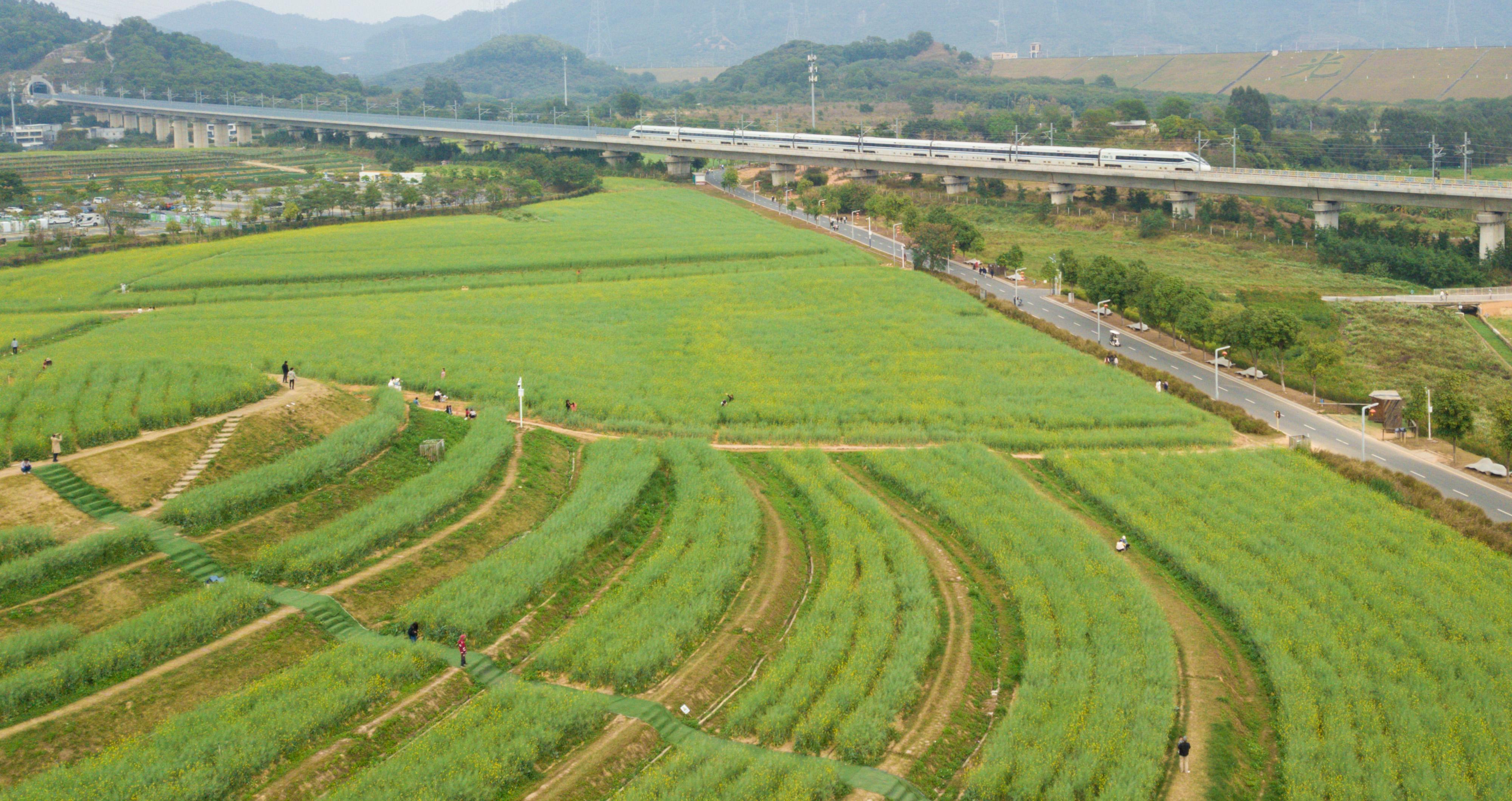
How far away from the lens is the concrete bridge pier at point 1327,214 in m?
95.2

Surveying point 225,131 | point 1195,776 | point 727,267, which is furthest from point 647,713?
point 225,131

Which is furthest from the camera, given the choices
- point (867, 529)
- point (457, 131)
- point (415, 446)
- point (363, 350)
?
point (457, 131)

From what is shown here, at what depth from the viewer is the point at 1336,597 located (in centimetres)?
3234

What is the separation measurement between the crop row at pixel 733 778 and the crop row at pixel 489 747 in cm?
216

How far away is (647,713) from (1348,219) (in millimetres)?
93108

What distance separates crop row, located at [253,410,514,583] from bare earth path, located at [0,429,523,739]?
0.57 m

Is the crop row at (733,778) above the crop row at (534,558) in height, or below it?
below

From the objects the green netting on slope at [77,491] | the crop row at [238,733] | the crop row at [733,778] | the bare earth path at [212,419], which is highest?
the bare earth path at [212,419]

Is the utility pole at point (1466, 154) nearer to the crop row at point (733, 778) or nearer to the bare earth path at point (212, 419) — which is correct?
the bare earth path at point (212, 419)

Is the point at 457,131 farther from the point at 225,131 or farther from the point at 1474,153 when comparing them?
the point at 1474,153

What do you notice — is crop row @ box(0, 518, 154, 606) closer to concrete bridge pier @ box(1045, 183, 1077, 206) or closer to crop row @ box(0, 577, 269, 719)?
crop row @ box(0, 577, 269, 719)

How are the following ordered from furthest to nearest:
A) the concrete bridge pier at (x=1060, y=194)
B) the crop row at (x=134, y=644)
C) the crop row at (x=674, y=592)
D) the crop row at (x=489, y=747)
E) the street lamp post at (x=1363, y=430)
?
the concrete bridge pier at (x=1060, y=194) → the street lamp post at (x=1363, y=430) → the crop row at (x=674, y=592) → the crop row at (x=134, y=644) → the crop row at (x=489, y=747)

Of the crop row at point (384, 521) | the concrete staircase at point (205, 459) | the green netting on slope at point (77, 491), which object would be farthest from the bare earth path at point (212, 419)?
the crop row at point (384, 521)

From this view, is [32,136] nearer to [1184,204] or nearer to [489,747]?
[1184,204]
